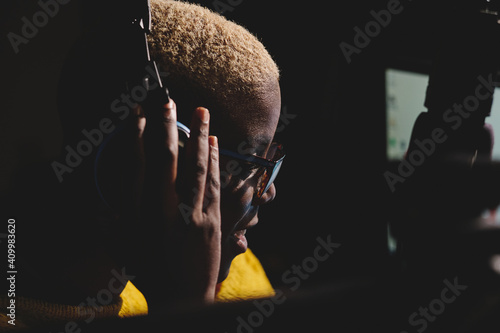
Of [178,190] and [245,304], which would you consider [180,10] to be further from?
[245,304]

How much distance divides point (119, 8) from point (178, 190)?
34cm

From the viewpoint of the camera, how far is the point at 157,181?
Result: 2.23ft

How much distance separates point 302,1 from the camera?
5.61 feet

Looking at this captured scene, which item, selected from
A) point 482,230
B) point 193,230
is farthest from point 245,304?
point 482,230

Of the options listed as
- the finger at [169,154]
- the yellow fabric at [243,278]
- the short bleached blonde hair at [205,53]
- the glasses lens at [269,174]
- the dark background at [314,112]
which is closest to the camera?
the finger at [169,154]

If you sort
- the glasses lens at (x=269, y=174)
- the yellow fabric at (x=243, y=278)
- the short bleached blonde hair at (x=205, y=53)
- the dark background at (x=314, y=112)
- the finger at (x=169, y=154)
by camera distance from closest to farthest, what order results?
the finger at (x=169, y=154)
the short bleached blonde hair at (x=205, y=53)
the glasses lens at (x=269, y=174)
the yellow fabric at (x=243, y=278)
the dark background at (x=314, y=112)

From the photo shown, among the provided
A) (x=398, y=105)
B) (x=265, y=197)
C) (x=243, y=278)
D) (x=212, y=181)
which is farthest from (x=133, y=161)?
(x=398, y=105)

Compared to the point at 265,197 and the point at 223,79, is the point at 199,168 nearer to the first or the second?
the point at 223,79

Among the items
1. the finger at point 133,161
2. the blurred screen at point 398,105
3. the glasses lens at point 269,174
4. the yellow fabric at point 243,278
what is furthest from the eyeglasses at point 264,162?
the blurred screen at point 398,105

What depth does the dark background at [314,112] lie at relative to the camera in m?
1.69

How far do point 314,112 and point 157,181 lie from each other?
128 centimetres

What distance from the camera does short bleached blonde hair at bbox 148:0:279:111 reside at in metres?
0.79

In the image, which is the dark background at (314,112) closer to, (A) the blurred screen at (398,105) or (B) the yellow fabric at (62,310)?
(A) the blurred screen at (398,105)

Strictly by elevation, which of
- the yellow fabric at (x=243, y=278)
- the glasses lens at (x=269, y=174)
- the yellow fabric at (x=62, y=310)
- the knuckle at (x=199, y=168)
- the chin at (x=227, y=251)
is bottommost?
the yellow fabric at (x=243, y=278)
